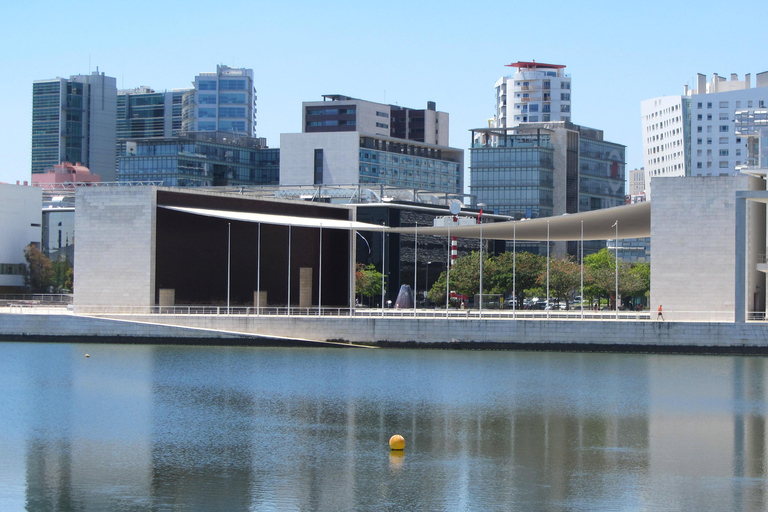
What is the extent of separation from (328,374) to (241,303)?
21.2 meters

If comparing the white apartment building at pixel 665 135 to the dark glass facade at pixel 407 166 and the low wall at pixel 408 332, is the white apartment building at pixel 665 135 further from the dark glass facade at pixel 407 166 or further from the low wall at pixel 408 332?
the low wall at pixel 408 332

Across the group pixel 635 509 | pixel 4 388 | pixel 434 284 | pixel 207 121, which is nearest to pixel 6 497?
pixel 635 509

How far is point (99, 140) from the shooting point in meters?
177

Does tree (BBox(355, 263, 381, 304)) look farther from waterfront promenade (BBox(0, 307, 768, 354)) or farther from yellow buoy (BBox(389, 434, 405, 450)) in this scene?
yellow buoy (BBox(389, 434, 405, 450))

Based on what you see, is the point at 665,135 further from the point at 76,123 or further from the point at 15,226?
the point at 15,226

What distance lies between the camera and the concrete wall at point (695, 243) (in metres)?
49.2

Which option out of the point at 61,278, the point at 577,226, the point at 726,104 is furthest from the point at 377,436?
the point at 726,104

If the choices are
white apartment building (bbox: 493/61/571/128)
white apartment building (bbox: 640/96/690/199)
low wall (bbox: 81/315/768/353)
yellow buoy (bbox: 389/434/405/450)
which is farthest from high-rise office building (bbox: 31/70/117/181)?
yellow buoy (bbox: 389/434/405/450)

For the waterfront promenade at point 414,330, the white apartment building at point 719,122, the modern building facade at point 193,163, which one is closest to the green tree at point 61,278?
the waterfront promenade at point 414,330

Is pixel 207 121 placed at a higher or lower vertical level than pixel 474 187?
higher

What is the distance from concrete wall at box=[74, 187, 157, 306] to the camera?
53.4 metres

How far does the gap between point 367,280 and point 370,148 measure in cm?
5731

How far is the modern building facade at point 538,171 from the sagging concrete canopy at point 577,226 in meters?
49.4

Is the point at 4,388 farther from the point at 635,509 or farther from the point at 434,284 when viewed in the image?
the point at 434,284
